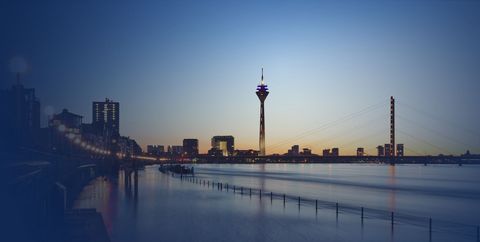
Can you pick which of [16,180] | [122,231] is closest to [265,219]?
[122,231]

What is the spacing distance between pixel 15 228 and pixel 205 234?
433 inches

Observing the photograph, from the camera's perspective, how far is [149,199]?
49469 millimetres

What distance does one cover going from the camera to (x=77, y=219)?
27.8 metres

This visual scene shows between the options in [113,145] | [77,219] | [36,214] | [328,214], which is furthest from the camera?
[113,145]

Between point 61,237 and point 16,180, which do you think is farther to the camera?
point 61,237

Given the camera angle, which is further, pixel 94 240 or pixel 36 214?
pixel 36 214

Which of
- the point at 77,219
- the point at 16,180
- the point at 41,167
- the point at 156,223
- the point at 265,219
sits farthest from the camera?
the point at 265,219

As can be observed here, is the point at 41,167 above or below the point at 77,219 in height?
above

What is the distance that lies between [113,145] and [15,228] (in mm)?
173028

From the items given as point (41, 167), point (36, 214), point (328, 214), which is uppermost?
point (41, 167)

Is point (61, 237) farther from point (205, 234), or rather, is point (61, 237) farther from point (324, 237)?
point (324, 237)

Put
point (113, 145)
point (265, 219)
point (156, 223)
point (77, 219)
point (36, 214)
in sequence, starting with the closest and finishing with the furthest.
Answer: point (36, 214) → point (77, 219) → point (156, 223) → point (265, 219) → point (113, 145)

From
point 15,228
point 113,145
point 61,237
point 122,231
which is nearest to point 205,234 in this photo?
point 122,231

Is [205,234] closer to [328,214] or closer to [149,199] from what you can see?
[328,214]
